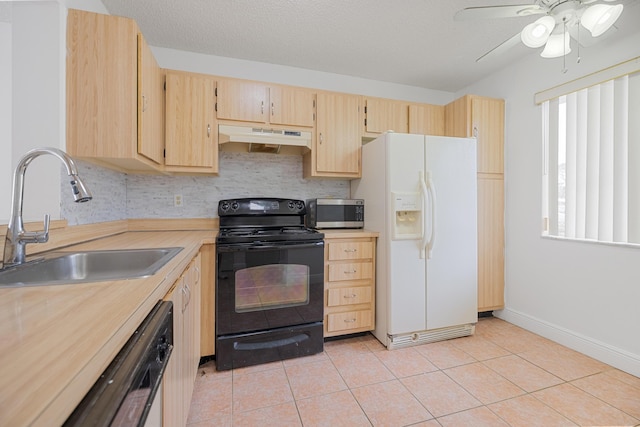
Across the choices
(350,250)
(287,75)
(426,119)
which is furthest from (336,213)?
(287,75)

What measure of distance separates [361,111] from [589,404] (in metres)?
2.49

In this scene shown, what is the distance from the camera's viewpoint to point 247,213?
7.80 ft

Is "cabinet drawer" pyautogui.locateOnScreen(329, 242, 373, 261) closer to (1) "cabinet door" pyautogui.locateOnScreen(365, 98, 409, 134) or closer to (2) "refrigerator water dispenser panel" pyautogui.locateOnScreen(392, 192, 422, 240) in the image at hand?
(2) "refrigerator water dispenser panel" pyautogui.locateOnScreen(392, 192, 422, 240)

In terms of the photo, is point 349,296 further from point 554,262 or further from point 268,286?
point 554,262

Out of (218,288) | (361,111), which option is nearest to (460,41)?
(361,111)

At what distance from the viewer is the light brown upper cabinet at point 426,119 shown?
2.68 meters

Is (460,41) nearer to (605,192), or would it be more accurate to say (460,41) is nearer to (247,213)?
(605,192)

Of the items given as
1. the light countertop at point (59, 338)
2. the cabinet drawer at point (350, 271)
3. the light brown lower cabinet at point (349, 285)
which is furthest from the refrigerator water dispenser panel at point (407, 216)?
the light countertop at point (59, 338)

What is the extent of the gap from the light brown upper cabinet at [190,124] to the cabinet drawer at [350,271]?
1.25 m

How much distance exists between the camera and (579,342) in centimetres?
212

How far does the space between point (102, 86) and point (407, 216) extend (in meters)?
2.16

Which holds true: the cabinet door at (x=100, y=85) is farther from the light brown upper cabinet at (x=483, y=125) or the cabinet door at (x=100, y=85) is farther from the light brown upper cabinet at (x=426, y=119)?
the light brown upper cabinet at (x=483, y=125)

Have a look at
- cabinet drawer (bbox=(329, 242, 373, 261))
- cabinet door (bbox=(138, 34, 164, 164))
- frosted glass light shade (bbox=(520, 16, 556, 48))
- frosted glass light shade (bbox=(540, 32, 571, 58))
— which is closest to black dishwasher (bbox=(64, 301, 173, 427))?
cabinet door (bbox=(138, 34, 164, 164))

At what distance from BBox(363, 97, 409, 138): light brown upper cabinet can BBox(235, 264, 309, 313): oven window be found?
55.9 inches
